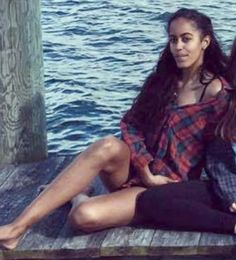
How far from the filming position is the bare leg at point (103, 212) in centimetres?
535

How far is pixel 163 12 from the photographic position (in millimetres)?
14062

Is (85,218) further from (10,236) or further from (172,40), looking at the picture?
(172,40)

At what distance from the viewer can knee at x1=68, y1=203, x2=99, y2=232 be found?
535 cm

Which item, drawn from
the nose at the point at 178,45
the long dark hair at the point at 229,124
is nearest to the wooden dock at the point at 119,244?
the long dark hair at the point at 229,124

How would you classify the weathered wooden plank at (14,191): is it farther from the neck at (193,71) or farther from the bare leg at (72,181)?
the neck at (193,71)

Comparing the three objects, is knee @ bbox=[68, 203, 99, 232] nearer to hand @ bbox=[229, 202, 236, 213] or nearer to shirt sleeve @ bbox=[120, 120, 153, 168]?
shirt sleeve @ bbox=[120, 120, 153, 168]

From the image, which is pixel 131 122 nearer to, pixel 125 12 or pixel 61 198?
pixel 61 198

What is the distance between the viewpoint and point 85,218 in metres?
5.35

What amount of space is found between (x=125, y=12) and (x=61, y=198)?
9.04m

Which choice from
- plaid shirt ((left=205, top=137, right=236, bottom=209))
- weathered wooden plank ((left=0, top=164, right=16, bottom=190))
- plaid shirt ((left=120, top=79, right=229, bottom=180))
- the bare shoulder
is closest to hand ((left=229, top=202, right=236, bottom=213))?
plaid shirt ((left=205, top=137, right=236, bottom=209))

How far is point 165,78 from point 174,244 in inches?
→ 37.0

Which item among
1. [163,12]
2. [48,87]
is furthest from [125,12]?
[48,87]

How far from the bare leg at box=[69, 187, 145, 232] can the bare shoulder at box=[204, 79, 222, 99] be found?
639 millimetres

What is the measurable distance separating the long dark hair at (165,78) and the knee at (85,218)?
0.54m
